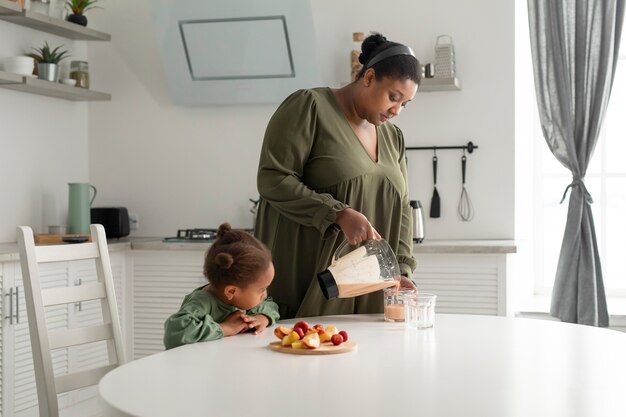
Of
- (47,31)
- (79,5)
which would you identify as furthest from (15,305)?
(79,5)

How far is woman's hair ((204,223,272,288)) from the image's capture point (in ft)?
6.09

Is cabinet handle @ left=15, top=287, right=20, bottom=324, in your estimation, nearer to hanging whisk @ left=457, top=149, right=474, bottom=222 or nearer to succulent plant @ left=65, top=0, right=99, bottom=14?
succulent plant @ left=65, top=0, right=99, bottom=14

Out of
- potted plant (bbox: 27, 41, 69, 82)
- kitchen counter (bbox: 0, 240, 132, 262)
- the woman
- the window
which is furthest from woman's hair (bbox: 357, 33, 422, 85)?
potted plant (bbox: 27, 41, 69, 82)

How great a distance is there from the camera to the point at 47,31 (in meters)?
4.19

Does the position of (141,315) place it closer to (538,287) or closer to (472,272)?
(472,272)

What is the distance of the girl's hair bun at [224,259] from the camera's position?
184 centimetres

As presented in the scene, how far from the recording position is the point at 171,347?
1.81 metres

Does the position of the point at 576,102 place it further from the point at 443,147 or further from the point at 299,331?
the point at 299,331

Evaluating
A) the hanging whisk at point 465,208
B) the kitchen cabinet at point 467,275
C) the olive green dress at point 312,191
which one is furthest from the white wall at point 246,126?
the olive green dress at point 312,191

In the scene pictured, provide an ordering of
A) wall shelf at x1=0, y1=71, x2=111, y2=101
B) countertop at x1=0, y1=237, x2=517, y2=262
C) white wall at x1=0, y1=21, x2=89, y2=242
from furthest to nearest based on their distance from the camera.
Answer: white wall at x1=0, y1=21, x2=89, y2=242
wall shelf at x1=0, y1=71, x2=111, y2=101
countertop at x1=0, y1=237, x2=517, y2=262

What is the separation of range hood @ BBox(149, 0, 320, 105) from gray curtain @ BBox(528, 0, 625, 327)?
1073 mm

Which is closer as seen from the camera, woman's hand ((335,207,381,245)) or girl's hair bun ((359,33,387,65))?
woman's hand ((335,207,381,245))

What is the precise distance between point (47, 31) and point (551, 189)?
2.57 m

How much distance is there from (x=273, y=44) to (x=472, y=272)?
1.45 metres
